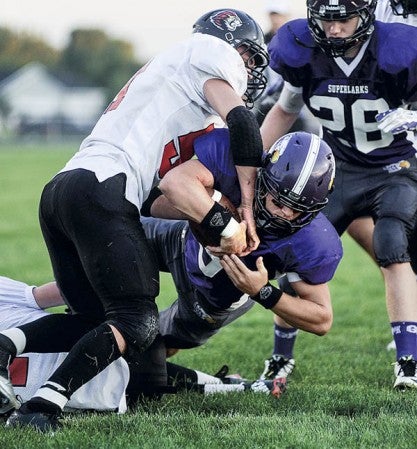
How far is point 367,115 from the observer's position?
5.08m

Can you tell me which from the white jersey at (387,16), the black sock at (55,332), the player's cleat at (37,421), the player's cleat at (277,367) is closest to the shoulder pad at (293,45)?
the white jersey at (387,16)

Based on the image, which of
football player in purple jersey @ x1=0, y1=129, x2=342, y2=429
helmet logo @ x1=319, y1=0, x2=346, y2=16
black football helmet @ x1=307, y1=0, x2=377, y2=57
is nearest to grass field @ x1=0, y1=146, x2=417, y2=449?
football player in purple jersey @ x1=0, y1=129, x2=342, y2=429

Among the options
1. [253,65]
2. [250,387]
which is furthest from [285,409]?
[253,65]

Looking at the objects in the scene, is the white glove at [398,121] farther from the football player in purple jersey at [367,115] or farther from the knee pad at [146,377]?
the knee pad at [146,377]

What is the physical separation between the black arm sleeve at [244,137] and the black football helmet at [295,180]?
Result: 0.30 feet

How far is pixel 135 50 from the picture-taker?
85.3 metres

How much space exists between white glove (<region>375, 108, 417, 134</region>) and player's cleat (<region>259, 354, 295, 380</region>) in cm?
133

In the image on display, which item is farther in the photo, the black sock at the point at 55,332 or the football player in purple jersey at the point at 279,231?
the black sock at the point at 55,332

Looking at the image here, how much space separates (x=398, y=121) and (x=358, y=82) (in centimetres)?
34

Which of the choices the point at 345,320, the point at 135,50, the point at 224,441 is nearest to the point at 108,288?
the point at 224,441

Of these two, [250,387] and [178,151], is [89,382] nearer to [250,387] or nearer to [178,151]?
[250,387]

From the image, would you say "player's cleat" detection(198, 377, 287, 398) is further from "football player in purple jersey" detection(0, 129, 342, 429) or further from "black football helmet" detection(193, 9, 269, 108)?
"black football helmet" detection(193, 9, 269, 108)

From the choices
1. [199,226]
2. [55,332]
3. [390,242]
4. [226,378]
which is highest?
[199,226]

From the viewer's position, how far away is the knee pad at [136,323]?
387 cm
